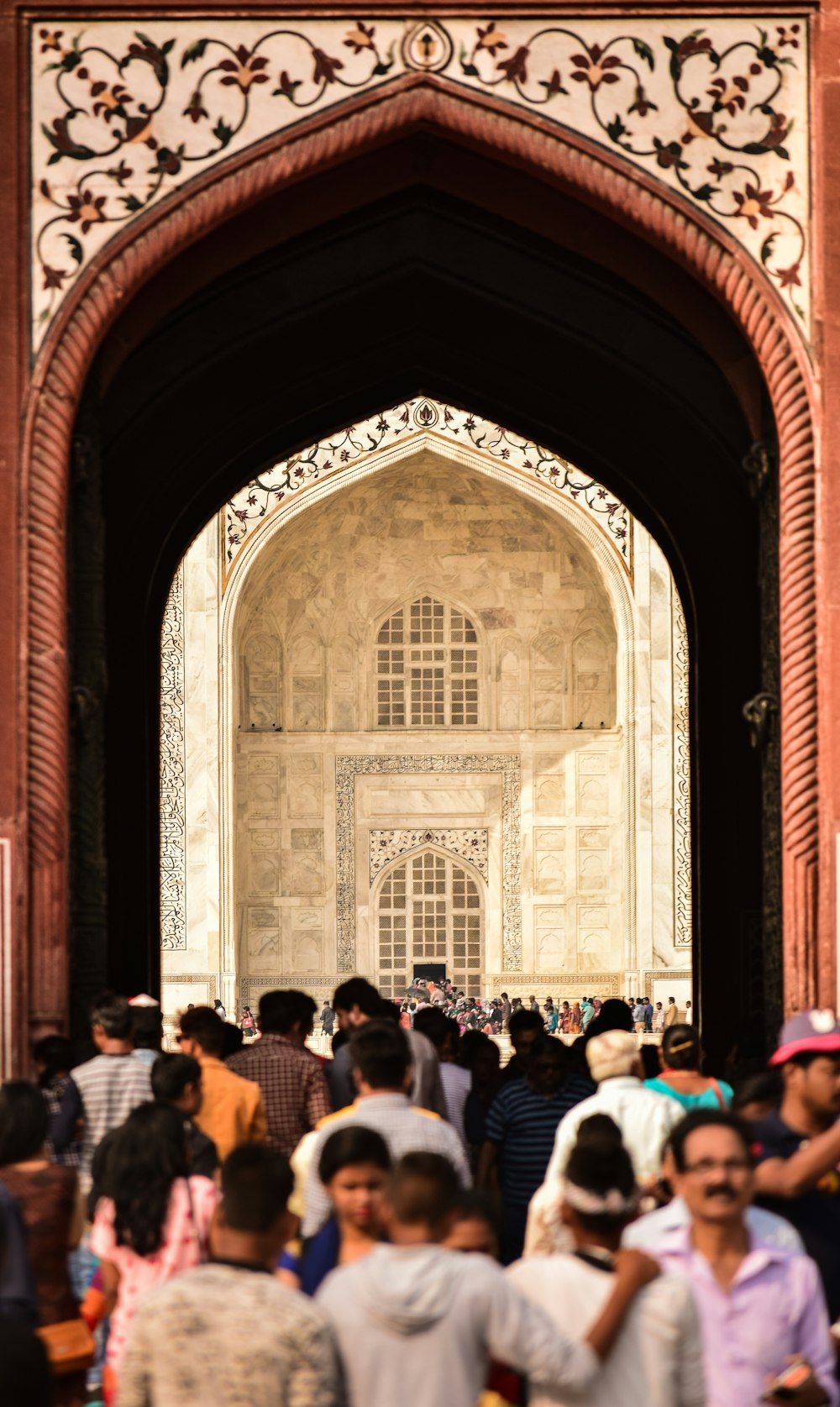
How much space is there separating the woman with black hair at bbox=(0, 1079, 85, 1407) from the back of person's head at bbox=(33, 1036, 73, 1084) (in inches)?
85.3

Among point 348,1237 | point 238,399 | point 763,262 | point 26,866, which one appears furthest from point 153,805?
point 348,1237

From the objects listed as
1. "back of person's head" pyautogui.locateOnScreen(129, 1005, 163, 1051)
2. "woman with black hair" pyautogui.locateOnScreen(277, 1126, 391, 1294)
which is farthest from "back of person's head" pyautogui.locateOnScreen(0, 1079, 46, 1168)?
"back of person's head" pyautogui.locateOnScreen(129, 1005, 163, 1051)

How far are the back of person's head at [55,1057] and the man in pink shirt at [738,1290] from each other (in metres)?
3.26

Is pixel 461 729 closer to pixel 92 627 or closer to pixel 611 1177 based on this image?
pixel 92 627

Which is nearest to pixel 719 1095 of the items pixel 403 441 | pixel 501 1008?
Result: pixel 403 441

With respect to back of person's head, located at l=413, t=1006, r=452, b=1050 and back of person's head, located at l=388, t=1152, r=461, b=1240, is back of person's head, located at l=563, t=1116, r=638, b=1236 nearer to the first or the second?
back of person's head, located at l=388, t=1152, r=461, b=1240

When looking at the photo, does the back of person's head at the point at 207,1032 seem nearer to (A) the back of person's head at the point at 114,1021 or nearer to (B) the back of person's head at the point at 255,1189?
(A) the back of person's head at the point at 114,1021

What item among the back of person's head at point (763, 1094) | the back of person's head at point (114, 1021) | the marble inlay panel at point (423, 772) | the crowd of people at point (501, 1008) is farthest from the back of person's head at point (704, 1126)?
the marble inlay panel at point (423, 772)

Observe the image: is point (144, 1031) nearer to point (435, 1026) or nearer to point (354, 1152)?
point (435, 1026)

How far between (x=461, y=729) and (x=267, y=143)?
16950mm

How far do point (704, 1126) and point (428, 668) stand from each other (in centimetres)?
2085

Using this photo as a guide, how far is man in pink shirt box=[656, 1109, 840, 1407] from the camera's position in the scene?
124 inches

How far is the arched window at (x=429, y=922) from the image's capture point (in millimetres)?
23312

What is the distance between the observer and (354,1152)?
3527 millimetres
